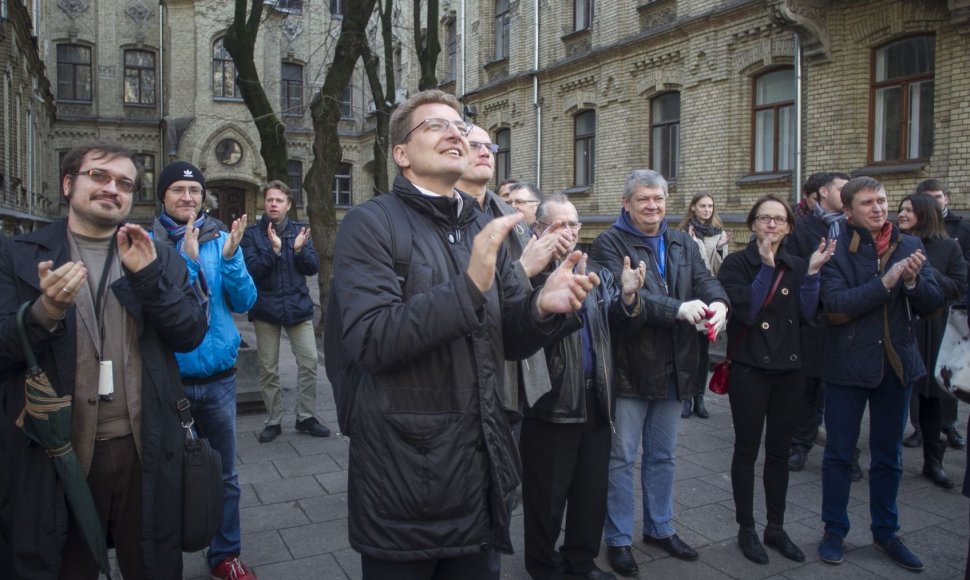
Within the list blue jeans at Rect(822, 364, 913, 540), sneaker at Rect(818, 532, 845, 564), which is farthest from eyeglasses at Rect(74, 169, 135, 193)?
sneaker at Rect(818, 532, 845, 564)

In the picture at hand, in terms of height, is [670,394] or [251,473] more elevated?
[670,394]

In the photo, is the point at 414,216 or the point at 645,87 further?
the point at 645,87

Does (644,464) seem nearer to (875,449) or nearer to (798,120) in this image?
(875,449)

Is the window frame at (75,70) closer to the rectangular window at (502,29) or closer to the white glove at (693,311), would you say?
the rectangular window at (502,29)

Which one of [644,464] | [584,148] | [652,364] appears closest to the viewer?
[652,364]

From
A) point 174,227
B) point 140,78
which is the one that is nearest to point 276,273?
point 174,227

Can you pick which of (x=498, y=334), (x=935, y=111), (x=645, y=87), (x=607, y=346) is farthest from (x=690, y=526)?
(x=645, y=87)

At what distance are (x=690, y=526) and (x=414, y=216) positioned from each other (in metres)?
3.29

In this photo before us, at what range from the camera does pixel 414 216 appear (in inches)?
95.3

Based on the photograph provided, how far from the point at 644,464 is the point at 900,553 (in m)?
1.48

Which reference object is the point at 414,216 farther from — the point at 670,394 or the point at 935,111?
the point at 935,111

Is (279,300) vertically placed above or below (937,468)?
above

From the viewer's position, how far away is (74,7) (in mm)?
33469

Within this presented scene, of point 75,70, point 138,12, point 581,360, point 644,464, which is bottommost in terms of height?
point 644,464
